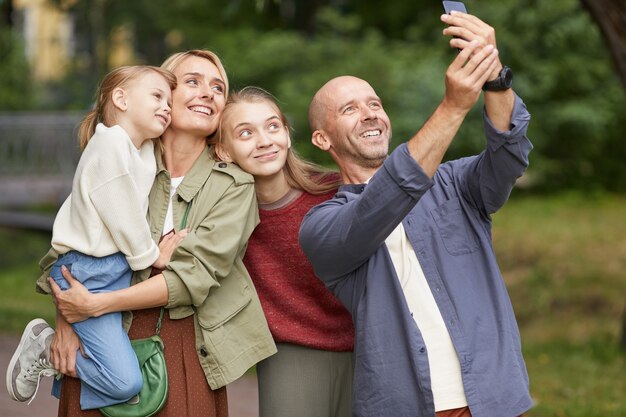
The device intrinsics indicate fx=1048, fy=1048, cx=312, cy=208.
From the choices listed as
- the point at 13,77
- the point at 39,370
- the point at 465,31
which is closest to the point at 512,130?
the point at 465,31

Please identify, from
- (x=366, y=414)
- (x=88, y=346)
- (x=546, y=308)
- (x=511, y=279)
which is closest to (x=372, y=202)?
(x=366, y=414)

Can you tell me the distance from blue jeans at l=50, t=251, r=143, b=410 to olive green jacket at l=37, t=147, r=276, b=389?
0.31 ft

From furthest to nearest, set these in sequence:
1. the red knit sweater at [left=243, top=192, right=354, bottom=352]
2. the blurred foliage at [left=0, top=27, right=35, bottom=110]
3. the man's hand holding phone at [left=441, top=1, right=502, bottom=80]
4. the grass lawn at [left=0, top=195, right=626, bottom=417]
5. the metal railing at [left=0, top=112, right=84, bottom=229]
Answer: the blurred foliage at [left=0, top=27, right=35, bottom=110]
the metal railing at [left=0, top=112, right=84, bottom=229]
the grass lawn at [left=0, top=195, right=626, bottom=417]
the red knit sweater at [left=243, top=192, right=354, bottom=352]
the man's hand holding phone at [left=441, top=1, right=502, bottom=80]

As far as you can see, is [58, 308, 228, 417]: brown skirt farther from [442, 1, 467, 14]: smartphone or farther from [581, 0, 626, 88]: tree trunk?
[581, 0, 626, 88]: tree trunk

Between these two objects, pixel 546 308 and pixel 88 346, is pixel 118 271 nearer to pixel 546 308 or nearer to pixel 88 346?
pixel 88 346

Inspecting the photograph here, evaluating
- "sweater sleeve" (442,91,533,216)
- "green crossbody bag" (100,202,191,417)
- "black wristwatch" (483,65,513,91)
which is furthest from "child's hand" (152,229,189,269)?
"black wristwatch" (483,65,513,91)

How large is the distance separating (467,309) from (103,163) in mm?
1187

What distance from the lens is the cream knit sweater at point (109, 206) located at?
10.4 feet

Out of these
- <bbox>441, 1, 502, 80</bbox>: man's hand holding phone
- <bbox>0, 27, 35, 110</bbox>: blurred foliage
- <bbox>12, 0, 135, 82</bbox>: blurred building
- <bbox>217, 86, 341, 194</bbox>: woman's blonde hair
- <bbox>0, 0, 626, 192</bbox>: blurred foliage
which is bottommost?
<bbox>217, 86, 341, 194</bbox>: woman's blonde hair

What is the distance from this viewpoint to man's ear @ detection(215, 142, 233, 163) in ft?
11.6

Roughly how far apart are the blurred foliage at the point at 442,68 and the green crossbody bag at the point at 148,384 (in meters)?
11.6

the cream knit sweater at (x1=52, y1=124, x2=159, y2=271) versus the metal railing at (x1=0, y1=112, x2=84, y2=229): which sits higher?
the metal railing at (x1=0, y1=112, x2=84, y2=229)

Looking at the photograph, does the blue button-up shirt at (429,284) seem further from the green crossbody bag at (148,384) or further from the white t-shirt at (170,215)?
the green crossbody bag at (148,384)

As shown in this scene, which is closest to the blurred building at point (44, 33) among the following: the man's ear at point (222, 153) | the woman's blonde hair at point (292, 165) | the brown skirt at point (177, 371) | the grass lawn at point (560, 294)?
the grass lawn at point (560, 294)
